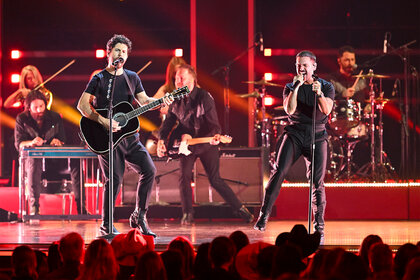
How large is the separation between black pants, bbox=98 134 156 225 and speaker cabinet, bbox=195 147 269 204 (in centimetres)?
263

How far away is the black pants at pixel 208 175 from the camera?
32.3 feet

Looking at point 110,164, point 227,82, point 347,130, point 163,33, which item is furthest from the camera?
point 163,33

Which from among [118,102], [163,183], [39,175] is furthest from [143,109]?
[39,175]

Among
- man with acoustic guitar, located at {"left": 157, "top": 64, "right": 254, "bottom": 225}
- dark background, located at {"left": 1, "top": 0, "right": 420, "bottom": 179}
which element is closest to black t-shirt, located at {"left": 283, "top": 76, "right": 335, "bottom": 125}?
man with acoustic guitar, located at {"left": 157, "top": 64, "right": 254, "bottom": 225}

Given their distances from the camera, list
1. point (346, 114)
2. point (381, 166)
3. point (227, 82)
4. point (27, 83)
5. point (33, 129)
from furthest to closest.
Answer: point (227, 82) → point (27, 83) → point (346, 114) → point (381, 166) → point (33, 129)

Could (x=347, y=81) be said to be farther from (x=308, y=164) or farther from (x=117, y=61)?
(x=117, y=61)

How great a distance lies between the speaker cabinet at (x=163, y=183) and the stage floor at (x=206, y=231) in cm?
34

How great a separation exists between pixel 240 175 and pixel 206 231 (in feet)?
6.24

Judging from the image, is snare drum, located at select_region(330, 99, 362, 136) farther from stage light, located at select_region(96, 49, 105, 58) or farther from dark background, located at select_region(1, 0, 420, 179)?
stage light, located at select_region(96, 49, 105, 58)

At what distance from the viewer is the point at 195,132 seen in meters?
9.85

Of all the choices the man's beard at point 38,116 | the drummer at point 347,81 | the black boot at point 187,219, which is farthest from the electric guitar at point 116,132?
the drummer at point 347,81

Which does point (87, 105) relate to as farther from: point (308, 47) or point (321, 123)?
point (308, 47)

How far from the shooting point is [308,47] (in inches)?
549

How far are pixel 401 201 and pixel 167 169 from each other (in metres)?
3.40
